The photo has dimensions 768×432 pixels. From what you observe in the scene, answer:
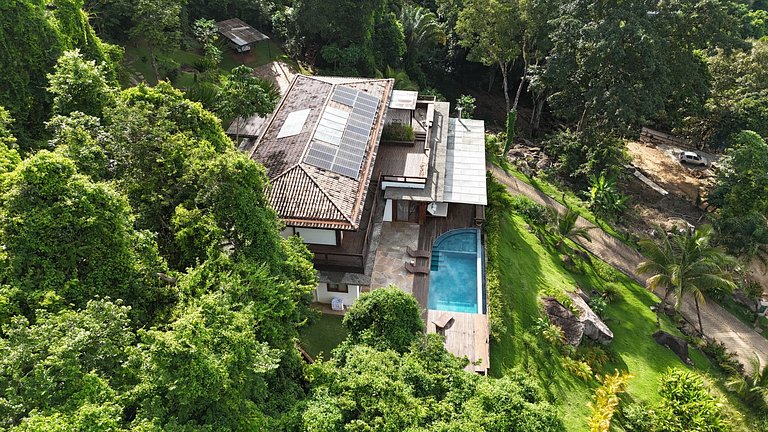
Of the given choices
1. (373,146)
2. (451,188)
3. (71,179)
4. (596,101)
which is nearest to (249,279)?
(71,179)

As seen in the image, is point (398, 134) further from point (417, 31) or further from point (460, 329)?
point (417, 31)

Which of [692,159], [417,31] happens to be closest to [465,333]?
[417,31]

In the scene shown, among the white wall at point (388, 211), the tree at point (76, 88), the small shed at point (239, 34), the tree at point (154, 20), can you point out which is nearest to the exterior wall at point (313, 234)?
the white wall at point (388, 211)

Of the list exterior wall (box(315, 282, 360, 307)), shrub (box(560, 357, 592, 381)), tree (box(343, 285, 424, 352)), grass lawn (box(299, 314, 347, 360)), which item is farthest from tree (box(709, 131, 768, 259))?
grass lawn (box(299, 314, 347, 360))

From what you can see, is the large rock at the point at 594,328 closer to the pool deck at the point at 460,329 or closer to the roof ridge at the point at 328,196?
the pool deck at the point at 460,329

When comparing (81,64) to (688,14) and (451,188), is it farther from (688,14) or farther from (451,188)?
(688,14)
